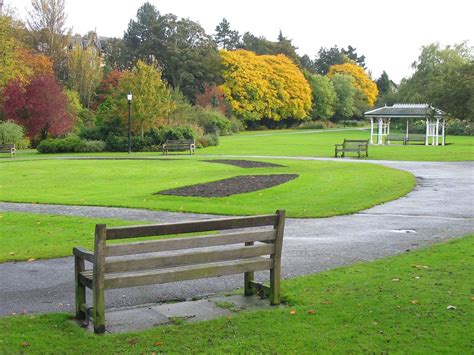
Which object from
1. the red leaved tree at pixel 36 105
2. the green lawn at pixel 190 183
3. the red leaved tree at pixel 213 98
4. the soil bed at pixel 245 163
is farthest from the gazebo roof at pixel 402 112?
the green lawn at pixel 190 183

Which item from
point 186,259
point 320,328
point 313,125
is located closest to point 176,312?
point 186,259

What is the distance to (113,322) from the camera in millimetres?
5805

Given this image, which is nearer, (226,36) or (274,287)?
(274,287)

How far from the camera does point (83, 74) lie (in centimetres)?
6931

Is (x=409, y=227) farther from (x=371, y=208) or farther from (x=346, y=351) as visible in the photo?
(x=346, y=351)

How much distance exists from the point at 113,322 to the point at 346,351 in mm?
2350

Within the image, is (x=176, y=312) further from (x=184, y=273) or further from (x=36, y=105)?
(x=36, y=105)

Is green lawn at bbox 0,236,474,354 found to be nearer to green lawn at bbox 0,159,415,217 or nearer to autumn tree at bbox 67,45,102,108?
green lawn at bbox 0,159,415,217

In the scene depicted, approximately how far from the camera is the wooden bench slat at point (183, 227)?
18.0 feet

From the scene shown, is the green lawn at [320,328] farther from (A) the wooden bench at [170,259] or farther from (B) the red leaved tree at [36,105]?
(B) the red leaved tree at [36,105]

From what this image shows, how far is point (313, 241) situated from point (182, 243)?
212 inches

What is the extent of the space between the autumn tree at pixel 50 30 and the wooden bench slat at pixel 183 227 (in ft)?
235

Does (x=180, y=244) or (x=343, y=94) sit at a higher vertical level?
(x=343, y=94)

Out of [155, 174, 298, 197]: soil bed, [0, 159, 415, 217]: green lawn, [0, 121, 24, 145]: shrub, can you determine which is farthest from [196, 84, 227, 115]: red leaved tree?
[155, 174, 298, 197]: soil bed
